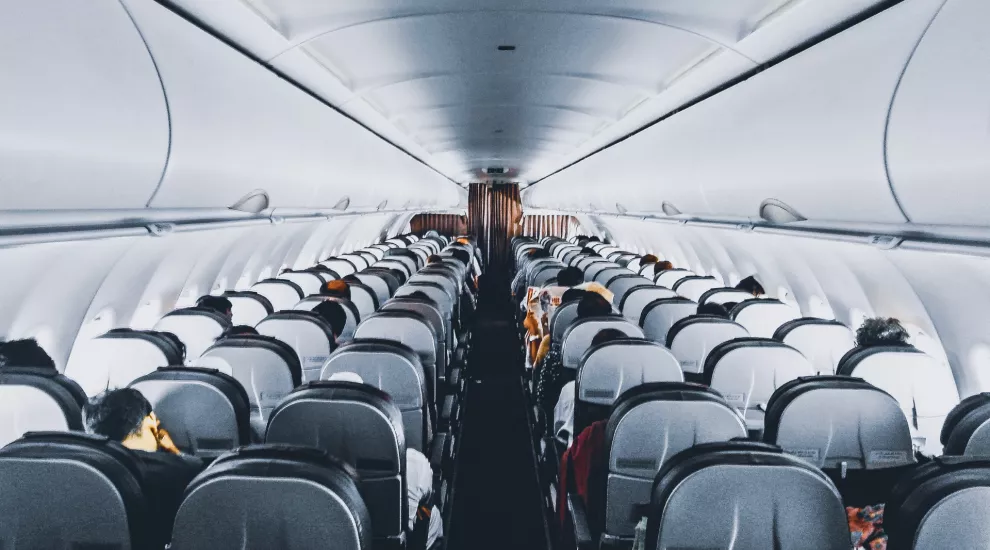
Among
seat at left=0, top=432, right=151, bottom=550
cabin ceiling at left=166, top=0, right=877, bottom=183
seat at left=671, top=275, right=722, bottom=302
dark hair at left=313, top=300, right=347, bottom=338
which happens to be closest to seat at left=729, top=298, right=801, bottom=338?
cabin ceiling at left=166, top=0, right=877, bottom=183

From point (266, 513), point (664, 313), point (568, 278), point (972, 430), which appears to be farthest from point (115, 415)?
point (568, 278)

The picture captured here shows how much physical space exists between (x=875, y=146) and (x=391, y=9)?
3.26 m

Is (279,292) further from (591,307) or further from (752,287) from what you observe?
(752,287)

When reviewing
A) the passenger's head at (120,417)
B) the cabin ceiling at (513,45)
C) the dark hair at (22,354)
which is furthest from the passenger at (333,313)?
the passenger's head at (120,417)

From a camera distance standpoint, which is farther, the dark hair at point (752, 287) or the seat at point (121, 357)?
the dark hair at point (752, 287)

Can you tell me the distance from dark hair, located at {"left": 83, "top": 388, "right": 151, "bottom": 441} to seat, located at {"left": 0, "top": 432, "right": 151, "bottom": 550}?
3.18 feet

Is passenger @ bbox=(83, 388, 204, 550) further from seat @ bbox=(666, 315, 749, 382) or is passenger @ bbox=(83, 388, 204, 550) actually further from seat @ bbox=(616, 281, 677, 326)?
seat @ bbox=(616, 281, 677, 326)

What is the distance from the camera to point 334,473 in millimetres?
2494

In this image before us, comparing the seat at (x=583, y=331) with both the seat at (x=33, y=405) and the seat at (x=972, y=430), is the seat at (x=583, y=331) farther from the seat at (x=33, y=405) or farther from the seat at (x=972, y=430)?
the seat at (x=33, y=405)

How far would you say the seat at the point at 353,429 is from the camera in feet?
11.8

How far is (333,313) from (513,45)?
2.97 meters

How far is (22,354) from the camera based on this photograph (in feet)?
16.3

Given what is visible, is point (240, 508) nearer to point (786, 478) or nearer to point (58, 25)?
point (786, 478)

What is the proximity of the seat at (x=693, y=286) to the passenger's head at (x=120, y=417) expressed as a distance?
8569 millimetres
